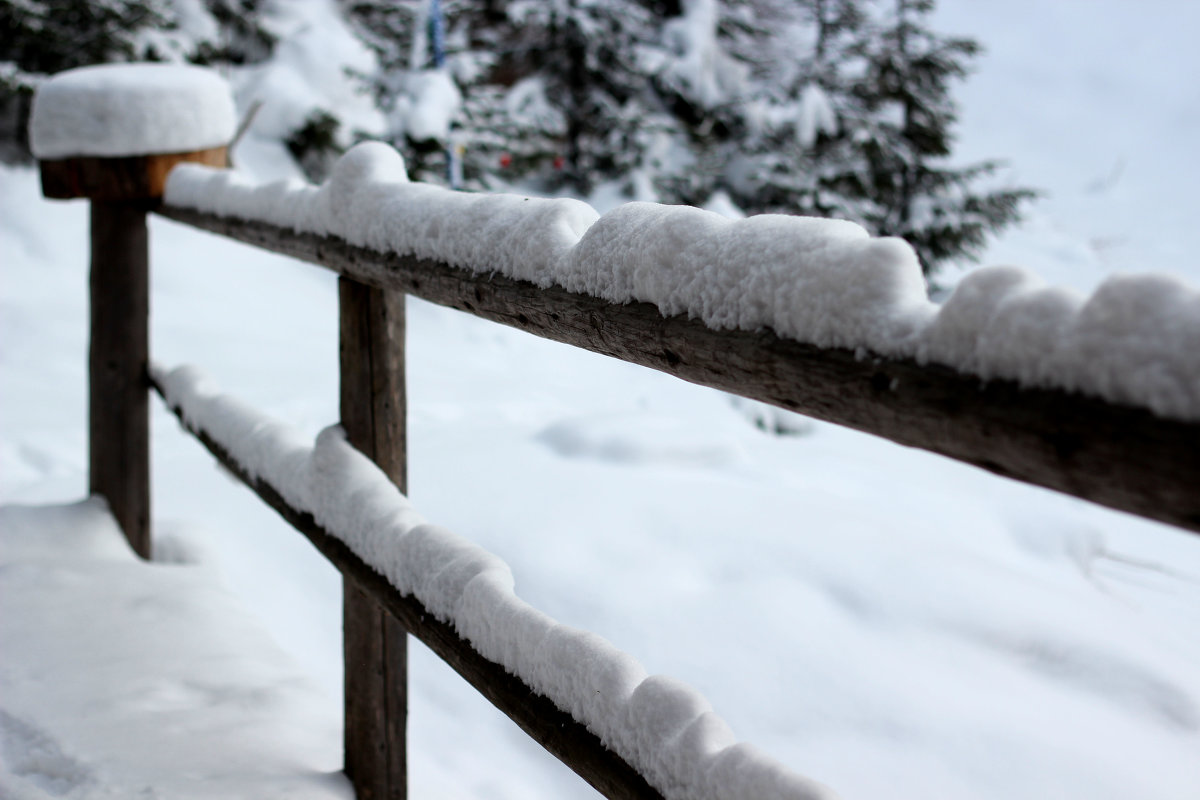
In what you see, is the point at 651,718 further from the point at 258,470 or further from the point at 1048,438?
the point at 258,470

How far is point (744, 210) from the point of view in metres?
9.44

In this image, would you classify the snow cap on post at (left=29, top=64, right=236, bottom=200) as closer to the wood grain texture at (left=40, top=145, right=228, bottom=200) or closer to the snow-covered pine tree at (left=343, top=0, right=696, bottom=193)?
the wood grain texture at (left=40, top=145, right=228, bottom=200)

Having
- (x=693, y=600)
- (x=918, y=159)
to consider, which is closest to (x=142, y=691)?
(x=693, y=600)

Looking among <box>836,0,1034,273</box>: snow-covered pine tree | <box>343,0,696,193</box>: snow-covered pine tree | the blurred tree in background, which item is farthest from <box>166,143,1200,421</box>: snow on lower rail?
<box>836,0,1034,273</box>: snow-covered pine tree

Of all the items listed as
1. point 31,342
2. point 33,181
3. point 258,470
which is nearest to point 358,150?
point 258,470

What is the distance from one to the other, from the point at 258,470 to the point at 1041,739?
1.90 metres

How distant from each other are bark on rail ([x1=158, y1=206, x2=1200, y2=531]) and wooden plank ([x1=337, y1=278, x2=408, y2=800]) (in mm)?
699

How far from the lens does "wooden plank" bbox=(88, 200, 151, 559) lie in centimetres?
279

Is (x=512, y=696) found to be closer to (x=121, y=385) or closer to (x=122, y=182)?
(x=122, y=182)

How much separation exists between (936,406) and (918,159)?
9509mm

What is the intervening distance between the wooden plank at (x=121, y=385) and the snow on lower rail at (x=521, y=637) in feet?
3.87

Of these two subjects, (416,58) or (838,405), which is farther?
(416,58)

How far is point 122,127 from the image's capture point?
2.38m

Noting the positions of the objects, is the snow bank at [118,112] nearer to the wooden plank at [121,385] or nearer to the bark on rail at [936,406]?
the wooden plank at [121,385]
